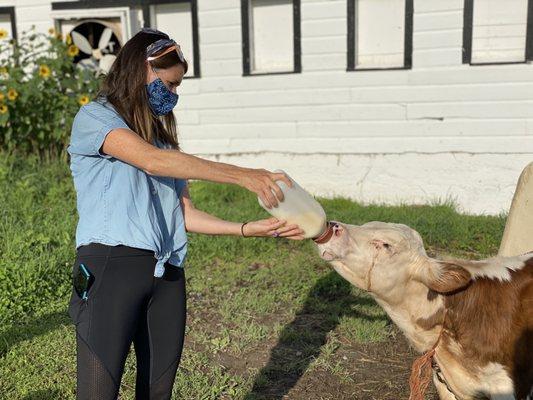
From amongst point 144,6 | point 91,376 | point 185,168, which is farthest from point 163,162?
point 144,6

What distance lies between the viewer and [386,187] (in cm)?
898

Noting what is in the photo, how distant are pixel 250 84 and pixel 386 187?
92.7 inches

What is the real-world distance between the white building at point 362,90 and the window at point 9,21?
82cm

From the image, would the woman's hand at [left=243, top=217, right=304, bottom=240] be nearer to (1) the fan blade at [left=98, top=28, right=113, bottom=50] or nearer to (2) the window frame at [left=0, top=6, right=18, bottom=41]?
(1) the fan blade at [left=98, top=28, right=113, bottom=50]

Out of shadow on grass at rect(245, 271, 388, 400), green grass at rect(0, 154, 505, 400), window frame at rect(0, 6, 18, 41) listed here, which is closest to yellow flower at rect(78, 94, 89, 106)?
green grass at rect(0, 154, 505, 400)

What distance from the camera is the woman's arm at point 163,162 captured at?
2.54 metres

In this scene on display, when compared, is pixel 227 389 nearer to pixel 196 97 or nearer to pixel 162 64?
pixel 162 64

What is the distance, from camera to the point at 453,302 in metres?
3.33

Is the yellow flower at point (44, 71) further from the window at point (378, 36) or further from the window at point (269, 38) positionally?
the window at point (378, 36)

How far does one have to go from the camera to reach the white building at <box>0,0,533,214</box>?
843 centimetres

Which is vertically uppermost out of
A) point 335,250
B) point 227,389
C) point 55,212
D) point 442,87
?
point 442,87

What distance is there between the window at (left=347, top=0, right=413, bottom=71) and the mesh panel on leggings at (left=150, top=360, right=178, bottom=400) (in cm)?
661

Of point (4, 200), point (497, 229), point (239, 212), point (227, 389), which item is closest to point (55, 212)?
point (4, 200)

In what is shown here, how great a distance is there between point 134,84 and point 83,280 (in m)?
0.80
